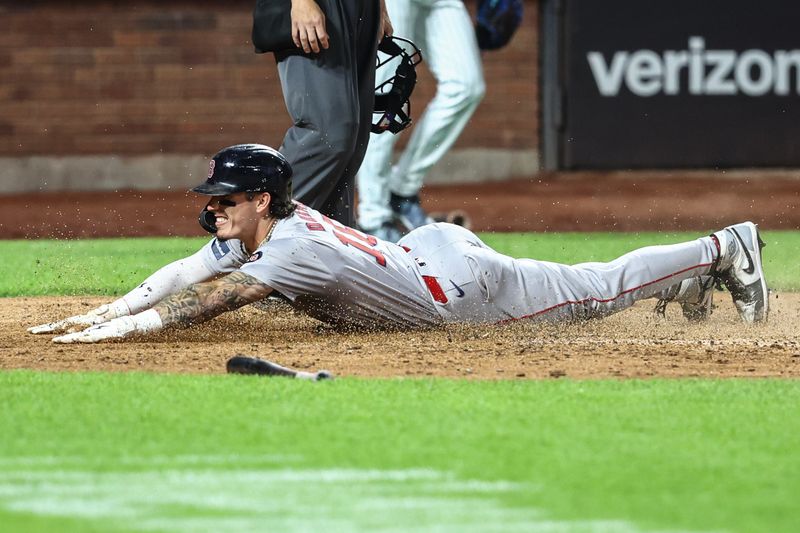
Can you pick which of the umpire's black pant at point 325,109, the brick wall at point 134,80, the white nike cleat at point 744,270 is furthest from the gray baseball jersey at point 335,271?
the brick wall at point 134,80

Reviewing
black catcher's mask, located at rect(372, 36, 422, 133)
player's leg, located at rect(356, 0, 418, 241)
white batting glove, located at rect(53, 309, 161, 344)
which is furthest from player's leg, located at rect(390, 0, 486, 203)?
white batting glove, located at rect(53, 309, 161, 344)

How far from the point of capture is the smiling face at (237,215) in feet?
19.1

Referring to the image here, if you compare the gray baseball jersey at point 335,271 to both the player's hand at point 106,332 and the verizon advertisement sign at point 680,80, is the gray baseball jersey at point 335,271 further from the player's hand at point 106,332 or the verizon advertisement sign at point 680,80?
the verizon advertisement sign at point 680,80

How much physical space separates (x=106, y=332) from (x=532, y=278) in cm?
167

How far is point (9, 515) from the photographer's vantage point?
339cm

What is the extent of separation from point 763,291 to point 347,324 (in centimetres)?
178

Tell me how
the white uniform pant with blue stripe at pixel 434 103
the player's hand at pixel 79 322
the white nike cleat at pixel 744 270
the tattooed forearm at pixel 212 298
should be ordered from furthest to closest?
the white uniform pant with blue stripe at pixel 434 103
the white nike cleat at pixel 744 270
the player's hand at pixel 79 322
the tattooed forearm at pixel 212 298

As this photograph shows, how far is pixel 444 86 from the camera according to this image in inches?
412

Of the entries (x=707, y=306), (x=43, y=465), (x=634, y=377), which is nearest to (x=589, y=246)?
(x=707, y=306)

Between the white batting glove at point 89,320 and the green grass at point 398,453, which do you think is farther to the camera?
the white batting glove at point 89,320

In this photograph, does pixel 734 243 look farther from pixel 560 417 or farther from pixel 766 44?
pixel 766 44

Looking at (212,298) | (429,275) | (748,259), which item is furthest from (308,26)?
(748,259)

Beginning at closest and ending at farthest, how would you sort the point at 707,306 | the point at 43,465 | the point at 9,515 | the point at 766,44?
the point at 9,515
the point at 43,465
the point at 707,306
the point at 766,44

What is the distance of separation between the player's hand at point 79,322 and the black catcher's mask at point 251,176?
61cm
